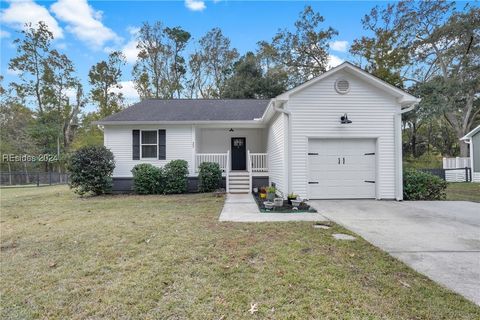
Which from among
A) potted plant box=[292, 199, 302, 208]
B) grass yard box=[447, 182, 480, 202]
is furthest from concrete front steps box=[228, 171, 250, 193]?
grass yard box=[447, 182, 480, 202]

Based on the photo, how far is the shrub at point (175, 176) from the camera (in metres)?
11.3

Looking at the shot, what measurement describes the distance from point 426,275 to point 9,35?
32251 millimetres

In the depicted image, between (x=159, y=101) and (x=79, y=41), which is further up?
(x=79, y=41)

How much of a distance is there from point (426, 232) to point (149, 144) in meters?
10.6

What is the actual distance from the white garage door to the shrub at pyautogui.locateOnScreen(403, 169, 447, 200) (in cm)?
115

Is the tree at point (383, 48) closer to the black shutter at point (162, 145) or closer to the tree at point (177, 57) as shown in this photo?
the tree at point (177, 57)

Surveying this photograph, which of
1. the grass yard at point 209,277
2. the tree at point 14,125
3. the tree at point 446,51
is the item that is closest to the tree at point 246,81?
the tree at point 446,51

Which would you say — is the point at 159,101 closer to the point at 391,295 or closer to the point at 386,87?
the point at 386,87

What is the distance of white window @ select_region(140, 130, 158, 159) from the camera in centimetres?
1222

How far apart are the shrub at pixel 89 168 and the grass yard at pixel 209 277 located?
5739 millimetres

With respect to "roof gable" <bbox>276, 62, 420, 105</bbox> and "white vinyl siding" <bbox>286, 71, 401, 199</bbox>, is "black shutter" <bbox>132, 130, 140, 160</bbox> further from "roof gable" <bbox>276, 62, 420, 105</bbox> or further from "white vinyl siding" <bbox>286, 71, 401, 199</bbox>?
"white vinyl siding" <bbox>286, 71, 401, 199</bbox>

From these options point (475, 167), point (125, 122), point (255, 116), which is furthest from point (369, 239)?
point (475, 167)

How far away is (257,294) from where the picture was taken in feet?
8.99

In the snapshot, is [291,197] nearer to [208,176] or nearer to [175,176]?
[208,176]
